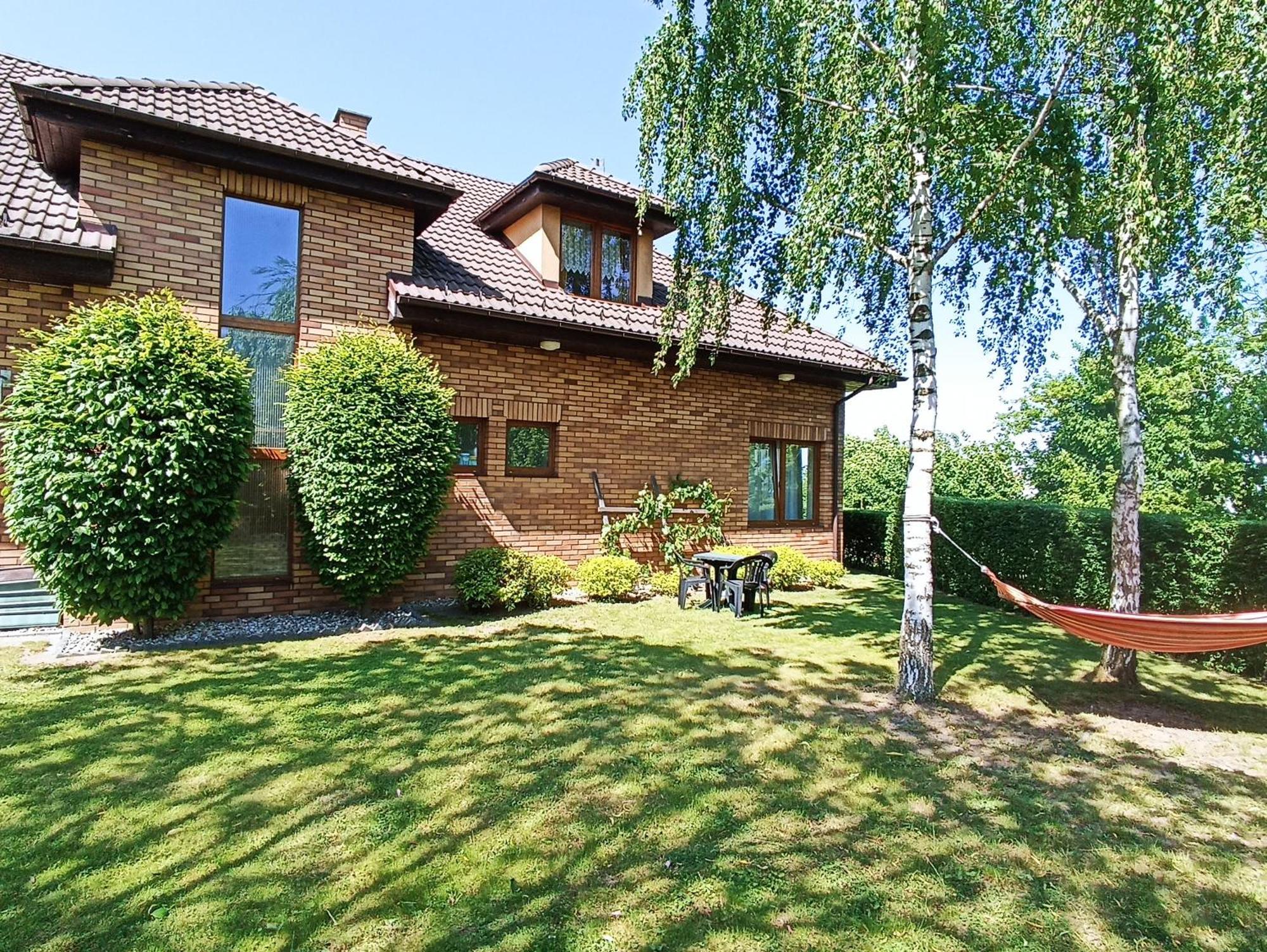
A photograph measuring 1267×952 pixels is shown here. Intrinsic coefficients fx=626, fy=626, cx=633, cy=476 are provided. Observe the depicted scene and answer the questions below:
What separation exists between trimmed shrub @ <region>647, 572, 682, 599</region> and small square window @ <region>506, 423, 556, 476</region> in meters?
2.34

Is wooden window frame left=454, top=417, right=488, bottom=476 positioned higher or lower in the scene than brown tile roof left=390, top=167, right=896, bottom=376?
lower

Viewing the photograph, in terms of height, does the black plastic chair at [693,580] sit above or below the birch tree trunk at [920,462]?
below

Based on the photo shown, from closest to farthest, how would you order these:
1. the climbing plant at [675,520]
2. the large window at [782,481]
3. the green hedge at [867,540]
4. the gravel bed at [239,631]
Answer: the gravel bed at [239,631], the climbing plant at [675,520], the large window at [782,481], the green hedge at [867,540]

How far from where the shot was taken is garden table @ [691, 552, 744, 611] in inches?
347

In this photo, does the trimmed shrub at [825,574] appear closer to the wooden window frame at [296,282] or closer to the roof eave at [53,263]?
the wooden window frame at [296,282]

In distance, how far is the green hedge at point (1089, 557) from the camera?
23.0 ft

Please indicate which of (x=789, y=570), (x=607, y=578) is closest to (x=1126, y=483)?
(x=789, y=570)

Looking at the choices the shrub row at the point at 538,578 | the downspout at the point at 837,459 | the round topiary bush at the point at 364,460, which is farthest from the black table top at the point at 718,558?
the downspout at the point at 837,459

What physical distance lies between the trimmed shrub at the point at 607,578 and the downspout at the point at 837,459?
5368 mm

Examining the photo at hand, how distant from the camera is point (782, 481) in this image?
12.4 m

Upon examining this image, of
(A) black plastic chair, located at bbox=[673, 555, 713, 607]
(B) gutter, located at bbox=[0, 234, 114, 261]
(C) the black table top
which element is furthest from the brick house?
(C) the black table top

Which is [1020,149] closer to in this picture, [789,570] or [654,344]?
[654,344]

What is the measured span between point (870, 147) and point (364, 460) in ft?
18.9

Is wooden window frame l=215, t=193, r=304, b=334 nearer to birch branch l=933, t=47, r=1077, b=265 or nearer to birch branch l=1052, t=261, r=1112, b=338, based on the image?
birch branch l=933, t=47, r=1077, b=265
